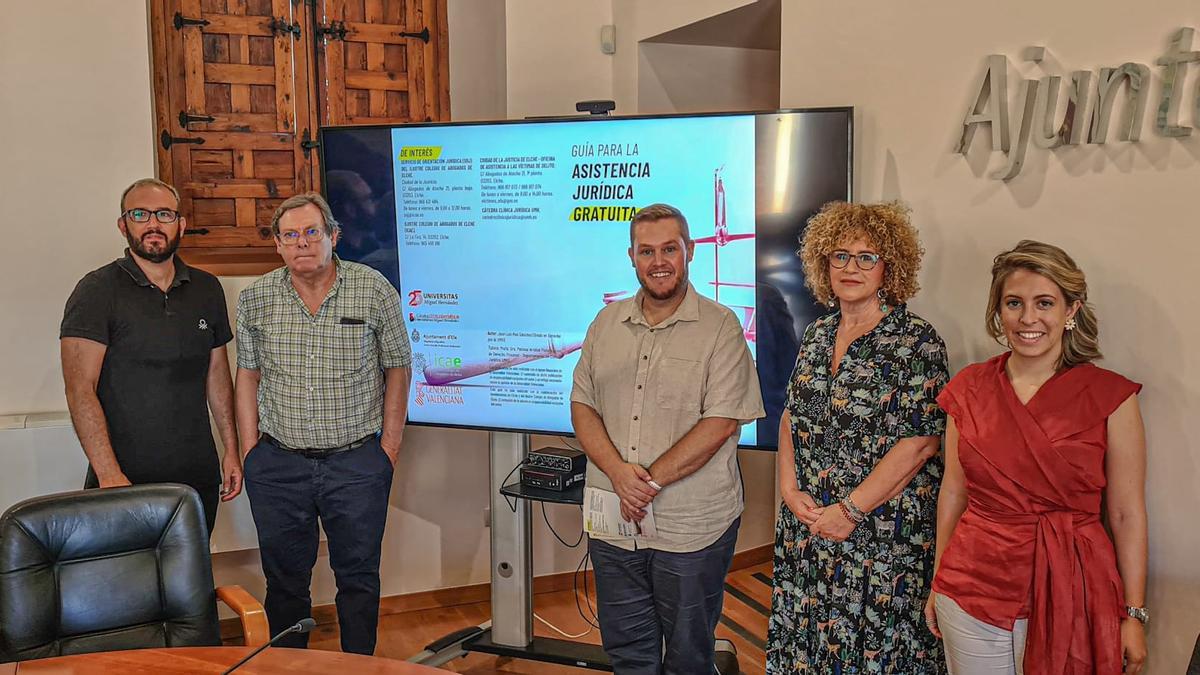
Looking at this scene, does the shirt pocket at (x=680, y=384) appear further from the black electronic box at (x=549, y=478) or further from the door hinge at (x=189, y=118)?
the door hinge at (x=189, y=118)

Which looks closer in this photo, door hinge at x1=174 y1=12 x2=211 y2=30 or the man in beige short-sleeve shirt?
the man in beige short-sleeve shirt

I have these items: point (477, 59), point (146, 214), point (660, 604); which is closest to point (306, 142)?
point (477, 59)

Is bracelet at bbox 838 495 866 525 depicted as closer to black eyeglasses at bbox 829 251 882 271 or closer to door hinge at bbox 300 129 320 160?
black eyeglasses at bbox 829 251 882 271

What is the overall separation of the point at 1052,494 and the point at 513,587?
1.97m

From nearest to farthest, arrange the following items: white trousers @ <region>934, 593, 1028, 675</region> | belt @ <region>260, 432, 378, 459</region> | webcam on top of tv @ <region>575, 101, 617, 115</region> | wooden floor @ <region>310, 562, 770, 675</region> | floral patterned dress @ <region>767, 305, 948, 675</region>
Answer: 1. white trousers @ <region>934, 593, 1028, 675</region>
2. floral patterned dress @ <region>767, 305, 948, 675</region>
3. belt @ <region>260, 432, 378, 459</region>
4. webcam on top of tv @ <region>575, 101, 617, 115</region>
5. wooden floor @ <region>310, 562, 770, 675</region>

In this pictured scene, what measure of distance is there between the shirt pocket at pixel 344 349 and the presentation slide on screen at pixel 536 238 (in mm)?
428

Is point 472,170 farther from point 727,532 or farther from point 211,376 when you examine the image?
point 727,532

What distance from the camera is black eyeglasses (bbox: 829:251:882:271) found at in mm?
2434

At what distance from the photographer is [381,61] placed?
4.18 meters

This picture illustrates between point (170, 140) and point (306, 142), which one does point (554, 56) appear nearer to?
point (306, 142)

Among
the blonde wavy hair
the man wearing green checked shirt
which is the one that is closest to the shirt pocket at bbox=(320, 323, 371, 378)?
the man wearing green checked shirt

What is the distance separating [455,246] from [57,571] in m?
1.58

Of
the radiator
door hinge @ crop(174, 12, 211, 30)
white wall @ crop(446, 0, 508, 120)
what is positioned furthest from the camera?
white wall @ crop(446, 0, 508, 120)

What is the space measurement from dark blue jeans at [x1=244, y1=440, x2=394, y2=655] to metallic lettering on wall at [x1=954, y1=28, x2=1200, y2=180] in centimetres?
197
